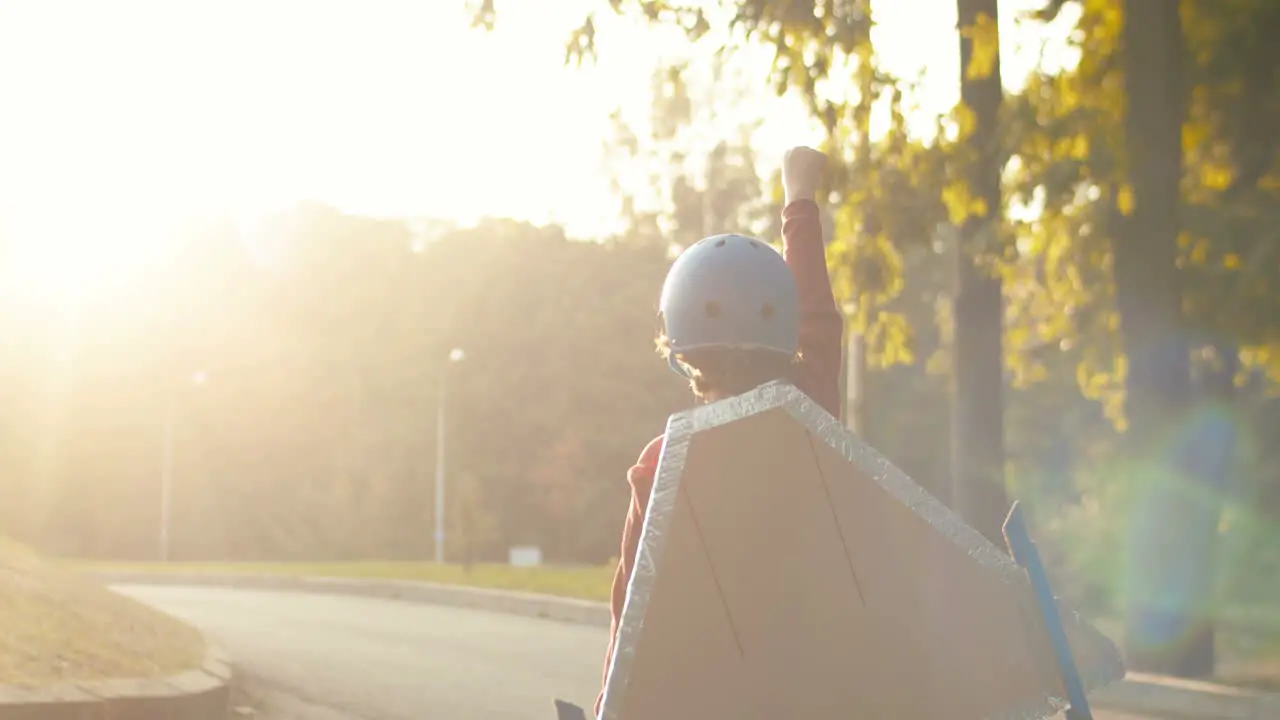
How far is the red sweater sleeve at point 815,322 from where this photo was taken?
3211 mm

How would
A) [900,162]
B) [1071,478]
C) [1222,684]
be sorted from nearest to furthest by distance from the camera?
1. [1222,684]
2. [900,162]
3. [1071,478]

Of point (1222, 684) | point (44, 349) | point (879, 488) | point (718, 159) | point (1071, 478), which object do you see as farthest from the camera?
point (718, 159)

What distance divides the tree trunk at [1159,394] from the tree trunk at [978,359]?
1.56 metres

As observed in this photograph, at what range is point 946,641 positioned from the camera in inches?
91.3

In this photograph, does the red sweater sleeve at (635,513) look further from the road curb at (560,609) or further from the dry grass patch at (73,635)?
the dry grass patch at (73,635)

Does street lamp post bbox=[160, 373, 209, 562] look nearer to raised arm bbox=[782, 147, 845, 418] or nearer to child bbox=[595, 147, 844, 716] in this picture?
raised arm bbox=[782, 147, 845, 418]

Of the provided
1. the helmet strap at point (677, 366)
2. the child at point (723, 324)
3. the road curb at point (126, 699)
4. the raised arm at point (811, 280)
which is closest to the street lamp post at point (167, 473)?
the road curb at point (126, 699)

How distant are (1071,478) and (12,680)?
127ft

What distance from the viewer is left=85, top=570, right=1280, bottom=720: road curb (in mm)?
11531

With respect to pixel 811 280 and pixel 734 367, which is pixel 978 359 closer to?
pixel 811 280

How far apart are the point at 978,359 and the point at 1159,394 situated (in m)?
2.12

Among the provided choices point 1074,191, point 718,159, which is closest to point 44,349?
point 718,159

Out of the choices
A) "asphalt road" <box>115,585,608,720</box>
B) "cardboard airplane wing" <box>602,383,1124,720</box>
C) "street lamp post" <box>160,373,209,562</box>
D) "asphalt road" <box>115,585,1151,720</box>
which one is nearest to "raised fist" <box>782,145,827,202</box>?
"cardboard airplane wing" <box>602,383,1124,720</box>

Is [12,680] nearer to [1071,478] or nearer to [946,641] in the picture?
[946,641]
